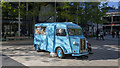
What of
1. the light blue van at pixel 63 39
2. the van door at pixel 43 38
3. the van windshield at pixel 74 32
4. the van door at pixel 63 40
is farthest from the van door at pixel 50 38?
the van windshield at pixel 74 32

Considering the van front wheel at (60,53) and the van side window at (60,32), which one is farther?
the van side window at (60,32)

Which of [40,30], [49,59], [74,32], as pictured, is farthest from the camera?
[40,30]

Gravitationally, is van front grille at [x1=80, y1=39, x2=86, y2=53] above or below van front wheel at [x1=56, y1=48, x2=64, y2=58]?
above

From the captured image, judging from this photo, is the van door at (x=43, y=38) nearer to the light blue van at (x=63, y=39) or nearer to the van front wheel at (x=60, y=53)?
the light blue van at (x=63, y=39)

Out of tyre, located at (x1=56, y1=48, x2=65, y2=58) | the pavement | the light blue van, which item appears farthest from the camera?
tyre, located at (x1=56, y1=48, x2=65, y2=58)

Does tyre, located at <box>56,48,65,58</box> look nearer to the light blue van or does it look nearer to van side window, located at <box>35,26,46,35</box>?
the light blue van

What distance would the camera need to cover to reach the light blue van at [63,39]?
315 inches

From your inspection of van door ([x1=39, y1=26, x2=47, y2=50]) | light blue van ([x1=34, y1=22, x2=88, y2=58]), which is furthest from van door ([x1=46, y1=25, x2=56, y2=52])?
van door ([x1=39, y1=26, x2=47, y2=50])

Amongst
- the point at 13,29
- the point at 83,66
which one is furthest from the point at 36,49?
the point at 13,29

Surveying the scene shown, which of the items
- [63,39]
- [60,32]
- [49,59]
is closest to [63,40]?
[63,39]

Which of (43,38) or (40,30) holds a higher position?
(40,30)

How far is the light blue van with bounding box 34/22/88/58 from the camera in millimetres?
8008

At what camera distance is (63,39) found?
8.35 m

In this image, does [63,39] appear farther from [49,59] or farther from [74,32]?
[49,59]
